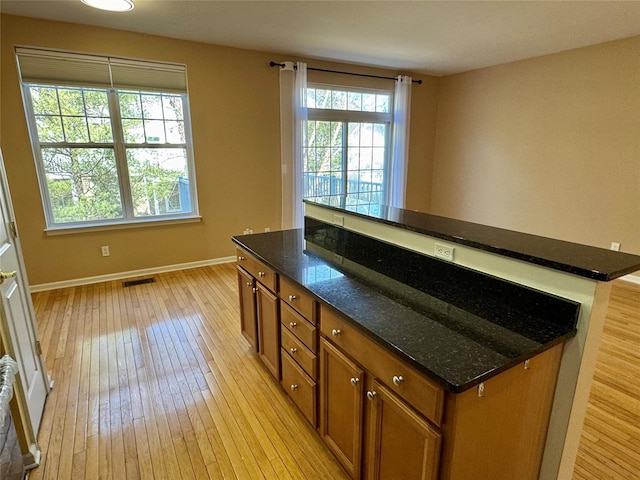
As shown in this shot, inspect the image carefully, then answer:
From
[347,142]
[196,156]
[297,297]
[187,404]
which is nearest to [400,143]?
[347,142]

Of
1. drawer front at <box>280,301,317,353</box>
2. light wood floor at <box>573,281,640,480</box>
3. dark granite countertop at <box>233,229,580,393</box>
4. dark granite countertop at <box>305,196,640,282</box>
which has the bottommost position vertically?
light wood floor at <box>573,281,640,480</box>

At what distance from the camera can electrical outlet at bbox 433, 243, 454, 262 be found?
151 cm

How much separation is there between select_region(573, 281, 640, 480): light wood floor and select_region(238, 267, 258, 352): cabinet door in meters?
1.82

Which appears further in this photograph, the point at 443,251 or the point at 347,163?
the point at 347,163

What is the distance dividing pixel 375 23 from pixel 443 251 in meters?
2.73

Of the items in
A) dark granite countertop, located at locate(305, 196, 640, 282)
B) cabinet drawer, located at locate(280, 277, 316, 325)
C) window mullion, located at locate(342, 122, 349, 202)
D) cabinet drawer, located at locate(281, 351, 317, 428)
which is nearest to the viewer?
dark granite countertop, located at locate(305, 196, 640, 282)

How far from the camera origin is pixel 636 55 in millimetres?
3566

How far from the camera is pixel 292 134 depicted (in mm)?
4586

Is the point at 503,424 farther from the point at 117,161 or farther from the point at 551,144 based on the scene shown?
the point at 551,144

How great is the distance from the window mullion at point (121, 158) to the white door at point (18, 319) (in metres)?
2.02

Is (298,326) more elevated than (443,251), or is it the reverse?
(443,251)

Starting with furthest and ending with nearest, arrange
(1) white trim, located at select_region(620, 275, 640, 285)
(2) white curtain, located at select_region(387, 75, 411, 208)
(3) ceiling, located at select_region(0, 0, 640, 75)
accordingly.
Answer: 1. (2) white curtain, located at select_region(387, 75, 411, 208)
2. (1) white trim, located at select_region(620, 275, 640, 285)
3. (3) ceiling, located at select_region(0, 0, 640, 75)

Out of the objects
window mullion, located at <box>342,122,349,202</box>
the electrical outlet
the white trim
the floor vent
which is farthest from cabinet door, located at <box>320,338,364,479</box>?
the white trim

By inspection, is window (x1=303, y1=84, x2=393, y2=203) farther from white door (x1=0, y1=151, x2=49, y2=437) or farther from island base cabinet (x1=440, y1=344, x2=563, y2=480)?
island base cabinet (x1=440, y1=344, x2=563, y2=480)
